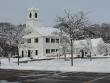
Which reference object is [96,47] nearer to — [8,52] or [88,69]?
[8,52]

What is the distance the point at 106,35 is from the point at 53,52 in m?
53.2

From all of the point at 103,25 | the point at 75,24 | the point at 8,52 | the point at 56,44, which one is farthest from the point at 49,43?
the point at 103,25

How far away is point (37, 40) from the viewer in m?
73.2

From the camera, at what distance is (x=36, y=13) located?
2950 inches

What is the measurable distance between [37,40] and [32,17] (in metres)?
5.84

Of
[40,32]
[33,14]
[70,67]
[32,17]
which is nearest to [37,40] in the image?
[40,32]

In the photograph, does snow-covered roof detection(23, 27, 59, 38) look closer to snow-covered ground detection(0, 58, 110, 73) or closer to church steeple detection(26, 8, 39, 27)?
church steeple detection(26, 8, 39, 27)

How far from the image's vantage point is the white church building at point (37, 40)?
71000mm

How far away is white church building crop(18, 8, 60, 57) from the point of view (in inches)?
2795

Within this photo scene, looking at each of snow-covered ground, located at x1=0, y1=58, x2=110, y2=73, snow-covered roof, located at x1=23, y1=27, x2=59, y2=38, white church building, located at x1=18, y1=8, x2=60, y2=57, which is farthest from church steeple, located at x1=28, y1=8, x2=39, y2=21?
snow-covered ground, located at x1=0, y1=58, x2=110, y2=73

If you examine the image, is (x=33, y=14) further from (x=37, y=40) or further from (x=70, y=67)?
(x=70, y=67)

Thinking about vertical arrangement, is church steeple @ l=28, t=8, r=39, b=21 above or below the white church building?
above

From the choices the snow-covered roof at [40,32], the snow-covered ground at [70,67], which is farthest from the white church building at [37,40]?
the snow-covered ground at [70,67]

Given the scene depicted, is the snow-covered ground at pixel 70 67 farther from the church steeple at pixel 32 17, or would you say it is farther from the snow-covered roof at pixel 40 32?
the church steeple at pixel 32 17
